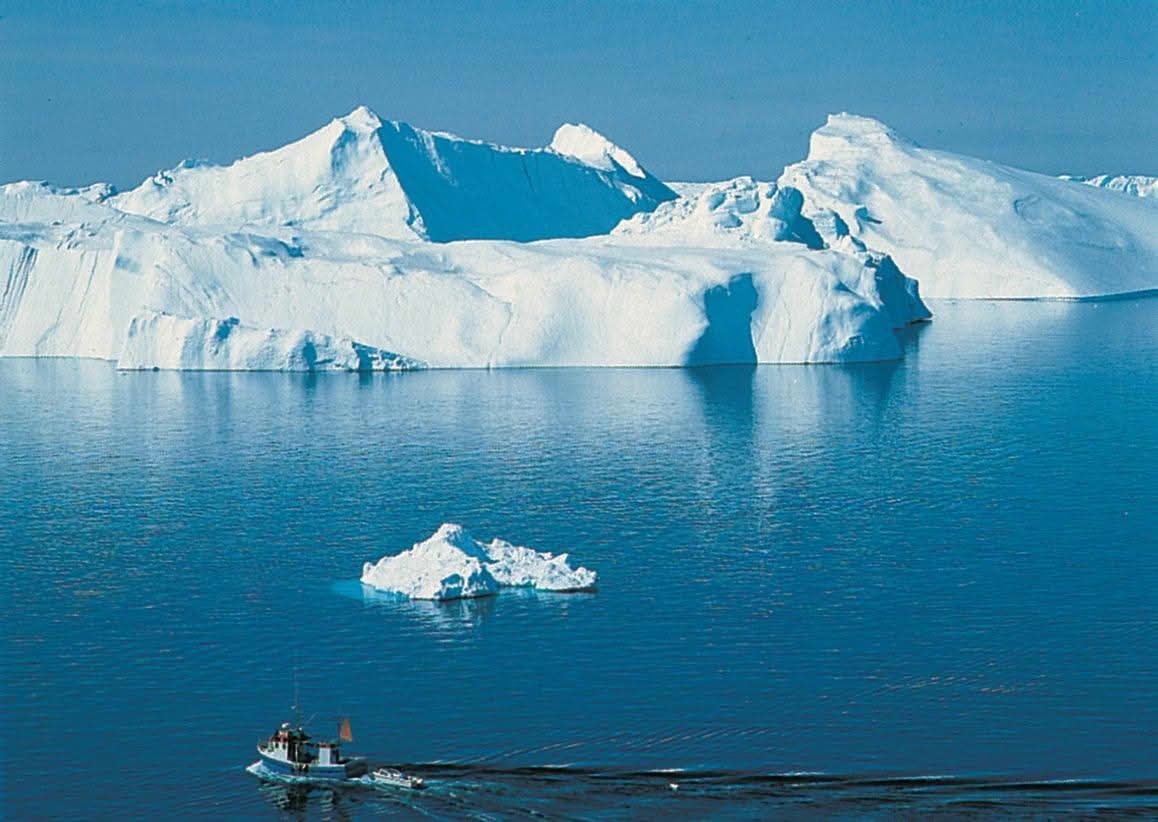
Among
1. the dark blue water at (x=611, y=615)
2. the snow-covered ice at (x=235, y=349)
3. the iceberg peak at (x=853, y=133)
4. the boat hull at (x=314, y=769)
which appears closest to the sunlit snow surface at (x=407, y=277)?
the snow-covered ice at (x=235, y=349)

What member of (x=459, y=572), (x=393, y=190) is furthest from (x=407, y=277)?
(x=459, y=572)

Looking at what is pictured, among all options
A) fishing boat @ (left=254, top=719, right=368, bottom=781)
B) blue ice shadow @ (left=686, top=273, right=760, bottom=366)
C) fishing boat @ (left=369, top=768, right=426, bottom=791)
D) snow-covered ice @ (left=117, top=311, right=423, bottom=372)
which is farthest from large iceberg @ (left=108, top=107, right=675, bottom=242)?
fishing boat @ (left=369, top=768, right=426, bottom=791)

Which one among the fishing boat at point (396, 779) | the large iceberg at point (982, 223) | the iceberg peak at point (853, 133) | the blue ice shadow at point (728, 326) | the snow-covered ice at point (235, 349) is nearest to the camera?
the fishing boat at point (396, 779)

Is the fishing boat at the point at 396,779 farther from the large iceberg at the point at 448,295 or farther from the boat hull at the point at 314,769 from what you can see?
the large iceberg at the point at 448,295

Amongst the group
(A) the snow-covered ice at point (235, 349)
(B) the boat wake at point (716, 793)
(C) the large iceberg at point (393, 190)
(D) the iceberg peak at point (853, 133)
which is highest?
(D) the iceberg peak at point (853, 133)

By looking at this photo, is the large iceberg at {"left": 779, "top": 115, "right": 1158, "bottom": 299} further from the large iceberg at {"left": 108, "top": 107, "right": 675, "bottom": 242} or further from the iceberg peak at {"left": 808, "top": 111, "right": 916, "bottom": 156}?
the large iceberg at {"left": 108, "top": 107, "right": 675, "bottom": 242}

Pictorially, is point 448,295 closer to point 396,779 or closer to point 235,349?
point 235,349
